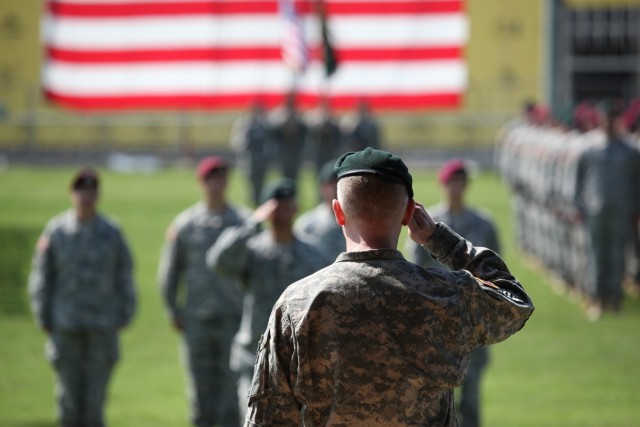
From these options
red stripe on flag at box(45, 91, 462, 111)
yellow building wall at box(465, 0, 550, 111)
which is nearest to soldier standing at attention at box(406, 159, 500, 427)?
red stripe on flag at box(45, 91, 462, 111)

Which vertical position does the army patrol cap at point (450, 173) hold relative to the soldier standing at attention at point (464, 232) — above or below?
above

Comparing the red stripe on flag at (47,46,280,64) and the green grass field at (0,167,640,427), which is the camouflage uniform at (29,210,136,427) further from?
the red stripe on flag at (47,46,280,64)

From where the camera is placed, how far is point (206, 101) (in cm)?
1522

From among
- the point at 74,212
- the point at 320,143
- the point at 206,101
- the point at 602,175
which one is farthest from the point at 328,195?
the point at 320,143

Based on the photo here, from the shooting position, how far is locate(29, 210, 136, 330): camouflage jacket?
842 centimetres

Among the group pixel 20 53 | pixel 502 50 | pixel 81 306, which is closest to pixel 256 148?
pixel 20 53

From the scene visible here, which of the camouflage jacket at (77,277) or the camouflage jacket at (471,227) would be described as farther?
the camouflage jacket at (471,227)

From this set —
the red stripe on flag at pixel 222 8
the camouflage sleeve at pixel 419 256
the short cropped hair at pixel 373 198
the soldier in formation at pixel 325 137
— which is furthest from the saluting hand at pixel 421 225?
the soldier in formation at pixel 325 137

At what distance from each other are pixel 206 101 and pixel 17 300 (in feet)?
9.61

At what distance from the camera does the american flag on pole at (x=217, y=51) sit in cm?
1477

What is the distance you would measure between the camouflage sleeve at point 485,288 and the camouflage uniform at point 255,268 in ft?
11.2

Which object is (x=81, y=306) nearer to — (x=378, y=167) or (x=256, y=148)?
(x=378, y=167)

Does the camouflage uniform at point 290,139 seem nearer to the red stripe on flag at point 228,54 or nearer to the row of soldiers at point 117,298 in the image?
the red stripe on flag at point 228,54

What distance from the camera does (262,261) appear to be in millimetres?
7344
